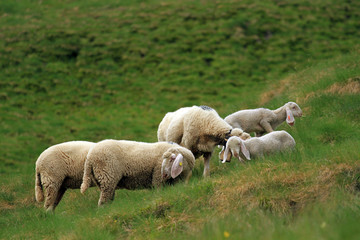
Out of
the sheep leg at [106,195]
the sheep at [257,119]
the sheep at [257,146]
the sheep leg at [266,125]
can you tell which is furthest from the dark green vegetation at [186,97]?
the sheep leg at [266,125]

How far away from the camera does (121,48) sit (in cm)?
2778

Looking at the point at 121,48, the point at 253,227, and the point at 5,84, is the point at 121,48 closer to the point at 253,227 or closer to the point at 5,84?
the point at 5,84

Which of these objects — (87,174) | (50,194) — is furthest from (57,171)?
(87,174)

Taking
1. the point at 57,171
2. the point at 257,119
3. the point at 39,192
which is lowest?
the point at 39,192

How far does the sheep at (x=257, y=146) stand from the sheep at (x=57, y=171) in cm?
287

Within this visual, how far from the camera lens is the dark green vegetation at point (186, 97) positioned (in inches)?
264

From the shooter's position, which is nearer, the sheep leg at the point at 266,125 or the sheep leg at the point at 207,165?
the sheep leg at the point at 207,165

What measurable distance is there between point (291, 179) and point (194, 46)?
21275mm

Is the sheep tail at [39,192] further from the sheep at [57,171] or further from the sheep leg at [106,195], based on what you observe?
the sheep leg at [106,195]

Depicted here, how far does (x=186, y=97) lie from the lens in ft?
74.5

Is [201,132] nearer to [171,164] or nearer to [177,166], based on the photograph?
[171,164]

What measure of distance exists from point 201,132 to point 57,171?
291 centimetres

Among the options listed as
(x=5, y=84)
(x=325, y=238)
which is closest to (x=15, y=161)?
(x=5, y=84)

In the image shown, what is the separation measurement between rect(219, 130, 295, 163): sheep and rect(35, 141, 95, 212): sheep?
9.41 ft
